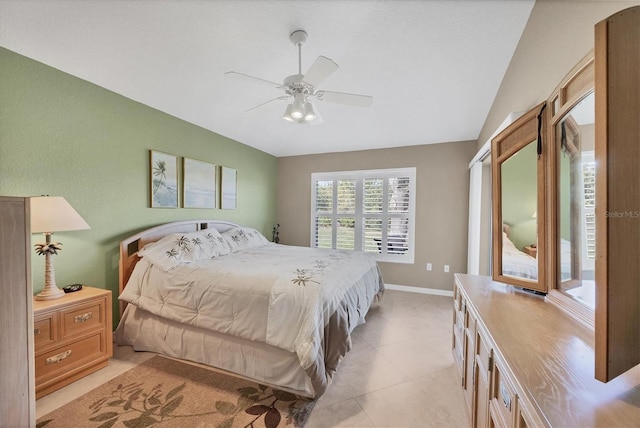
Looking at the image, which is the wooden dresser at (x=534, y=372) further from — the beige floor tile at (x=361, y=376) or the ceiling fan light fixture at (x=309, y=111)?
the ceiling fan light fixture at (x=309, y=111)

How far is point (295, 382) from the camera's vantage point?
1.72 m

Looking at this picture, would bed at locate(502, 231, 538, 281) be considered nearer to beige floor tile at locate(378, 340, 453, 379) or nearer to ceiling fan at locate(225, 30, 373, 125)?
beige floor tile at locate(378, 340, 453, 379)

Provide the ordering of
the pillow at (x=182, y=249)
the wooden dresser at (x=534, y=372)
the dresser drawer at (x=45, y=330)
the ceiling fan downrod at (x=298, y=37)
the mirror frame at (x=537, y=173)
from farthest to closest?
the pillow at (x=182, y=249)
the ceiling fan downrod at (x=298, y=37)
the dresser drawer at (x=45, y=330)
the mirror frame at (x=537, y=173)
the wooden dresser at (x=534, y=372)

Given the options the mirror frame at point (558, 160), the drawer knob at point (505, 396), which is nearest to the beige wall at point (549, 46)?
the mirror frame at point (558, 160)

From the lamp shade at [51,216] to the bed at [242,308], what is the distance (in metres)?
0.64

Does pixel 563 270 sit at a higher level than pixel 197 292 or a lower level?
higher

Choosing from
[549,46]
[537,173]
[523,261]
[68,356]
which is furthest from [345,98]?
[68,356]

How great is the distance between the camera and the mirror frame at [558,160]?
110 centimetres

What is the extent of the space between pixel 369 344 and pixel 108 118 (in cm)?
337

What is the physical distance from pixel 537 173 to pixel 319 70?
1.47 m

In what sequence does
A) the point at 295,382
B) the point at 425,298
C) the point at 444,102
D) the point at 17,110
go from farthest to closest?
the point at 425,298 → the point at 444,102 → the point at 17,110 → the point at 295,382

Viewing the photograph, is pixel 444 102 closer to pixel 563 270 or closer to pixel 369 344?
pixel 563 270

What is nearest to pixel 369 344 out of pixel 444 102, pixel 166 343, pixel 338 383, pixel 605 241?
pixel 338 383

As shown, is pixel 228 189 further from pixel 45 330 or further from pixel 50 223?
pixel 45 330
